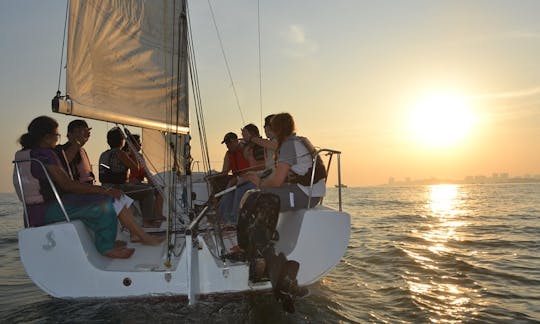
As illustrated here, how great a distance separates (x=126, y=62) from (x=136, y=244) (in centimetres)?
243

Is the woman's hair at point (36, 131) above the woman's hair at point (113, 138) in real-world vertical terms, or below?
below

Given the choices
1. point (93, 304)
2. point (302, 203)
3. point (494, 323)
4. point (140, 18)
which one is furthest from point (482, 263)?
point (140, 18)

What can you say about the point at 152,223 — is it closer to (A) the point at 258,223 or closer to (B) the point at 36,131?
(B) the point at 36,131

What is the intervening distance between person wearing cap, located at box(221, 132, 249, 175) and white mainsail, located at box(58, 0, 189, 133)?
86 centimetres

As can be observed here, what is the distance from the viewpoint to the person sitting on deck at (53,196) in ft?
13.4

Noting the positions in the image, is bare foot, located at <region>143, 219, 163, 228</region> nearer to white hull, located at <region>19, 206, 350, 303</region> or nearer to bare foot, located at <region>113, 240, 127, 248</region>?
Result: bare foot, located at <region>113, 240, 127, 248</region>

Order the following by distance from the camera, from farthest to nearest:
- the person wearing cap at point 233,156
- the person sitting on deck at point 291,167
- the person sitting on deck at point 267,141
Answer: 1. the person wearing cap at point 233,156
2. the person sitting on deck at point 267,141
3. the person sitting on deck at point 291,167

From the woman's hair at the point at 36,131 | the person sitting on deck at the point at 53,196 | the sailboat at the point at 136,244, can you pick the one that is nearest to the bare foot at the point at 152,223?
the sailboat at the point at 136,244

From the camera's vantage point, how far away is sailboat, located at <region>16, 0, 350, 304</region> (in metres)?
3.73

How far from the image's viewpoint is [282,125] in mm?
4414

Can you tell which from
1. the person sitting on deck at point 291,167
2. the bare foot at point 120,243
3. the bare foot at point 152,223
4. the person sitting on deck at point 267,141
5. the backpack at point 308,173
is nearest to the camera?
the person sitting on deck at point 291,167

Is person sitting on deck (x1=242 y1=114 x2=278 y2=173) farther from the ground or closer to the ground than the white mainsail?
closer to the ground

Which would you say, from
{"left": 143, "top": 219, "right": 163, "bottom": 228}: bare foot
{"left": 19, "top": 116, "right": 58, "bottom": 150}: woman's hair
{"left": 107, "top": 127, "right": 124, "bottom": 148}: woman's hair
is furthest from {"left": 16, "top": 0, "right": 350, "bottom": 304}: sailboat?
{"left": 107, "top": 127, "right": 124, "bottom": 148}: woman's hair

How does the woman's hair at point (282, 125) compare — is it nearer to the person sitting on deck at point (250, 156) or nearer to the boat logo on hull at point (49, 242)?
the person sitting on deck at point (250, 156)
